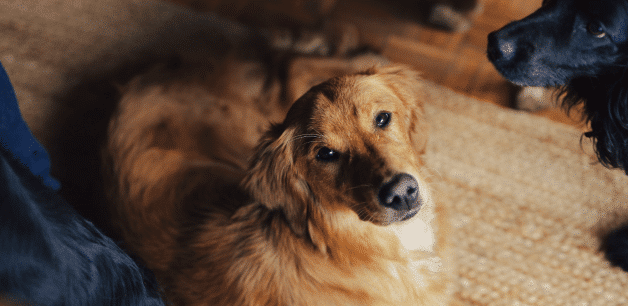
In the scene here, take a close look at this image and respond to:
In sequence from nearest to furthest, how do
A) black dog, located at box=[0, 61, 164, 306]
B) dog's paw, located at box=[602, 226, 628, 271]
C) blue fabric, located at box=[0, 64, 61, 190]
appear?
black dog, located at box=[0, 61, 164, 306], blue fabric, located at box=[0, 64, 61, 190], dog's paw, located at box=[602, 226, 628, 271]

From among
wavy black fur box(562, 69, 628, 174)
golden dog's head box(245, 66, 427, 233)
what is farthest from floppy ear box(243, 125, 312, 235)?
wavy black fur box(562, 69, 628, 174)

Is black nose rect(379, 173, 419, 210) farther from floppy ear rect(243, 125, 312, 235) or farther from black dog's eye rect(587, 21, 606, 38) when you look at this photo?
black dog's eye rect(587, 21, 606, 38)

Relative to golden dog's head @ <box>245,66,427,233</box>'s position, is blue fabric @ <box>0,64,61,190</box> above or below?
above

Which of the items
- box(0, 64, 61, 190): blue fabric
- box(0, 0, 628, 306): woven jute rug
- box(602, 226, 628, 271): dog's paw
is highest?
box(0, 64, 61, 190): blue fabric

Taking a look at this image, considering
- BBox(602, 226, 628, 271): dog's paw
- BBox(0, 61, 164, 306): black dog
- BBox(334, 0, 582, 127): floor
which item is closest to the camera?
BBox(0, 61, 164, 306): black dog

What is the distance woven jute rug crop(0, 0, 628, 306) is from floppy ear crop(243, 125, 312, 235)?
70 centimetres

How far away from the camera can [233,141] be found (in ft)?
6.48

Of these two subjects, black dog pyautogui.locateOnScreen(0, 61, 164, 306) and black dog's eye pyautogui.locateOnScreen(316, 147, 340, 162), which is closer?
black dog pyautogui.locateOnScreen(0, 61, 164, 306)

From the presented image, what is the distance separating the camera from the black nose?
119 cm

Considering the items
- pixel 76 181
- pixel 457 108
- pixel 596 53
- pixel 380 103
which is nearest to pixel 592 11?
pixel 596 53

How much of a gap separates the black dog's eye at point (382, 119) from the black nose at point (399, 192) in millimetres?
274

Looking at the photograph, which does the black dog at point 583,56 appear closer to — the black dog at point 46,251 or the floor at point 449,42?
the floor at point 449,42

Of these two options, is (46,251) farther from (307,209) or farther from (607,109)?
(607,109)

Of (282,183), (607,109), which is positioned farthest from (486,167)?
(282,183)
